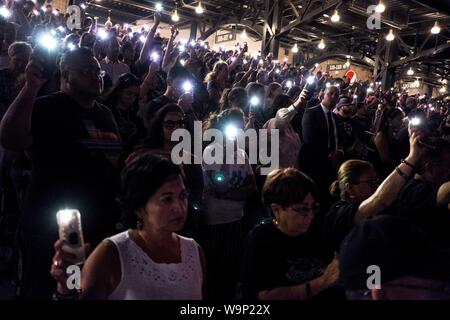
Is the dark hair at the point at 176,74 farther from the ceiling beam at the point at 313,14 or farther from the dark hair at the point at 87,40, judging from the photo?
the ceiling beam at the point at 313,14

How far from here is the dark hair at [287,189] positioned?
88.3 inches

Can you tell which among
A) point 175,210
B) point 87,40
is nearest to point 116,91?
point 175,210

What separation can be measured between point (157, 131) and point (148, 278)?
55.1 inches

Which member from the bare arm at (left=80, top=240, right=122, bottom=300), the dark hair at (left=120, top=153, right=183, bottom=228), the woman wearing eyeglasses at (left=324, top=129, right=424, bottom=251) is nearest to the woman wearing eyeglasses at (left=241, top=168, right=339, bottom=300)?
the woman wearing eyeglasses at (left=324, top=129, right=424, bottom=251)

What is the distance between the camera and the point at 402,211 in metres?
2.73

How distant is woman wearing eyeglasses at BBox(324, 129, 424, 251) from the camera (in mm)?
2381

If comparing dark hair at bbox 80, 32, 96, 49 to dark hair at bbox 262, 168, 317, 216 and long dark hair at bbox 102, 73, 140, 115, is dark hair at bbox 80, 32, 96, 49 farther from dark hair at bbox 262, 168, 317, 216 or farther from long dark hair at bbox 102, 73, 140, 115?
dark hair at bbox 262, 168, 317, 216

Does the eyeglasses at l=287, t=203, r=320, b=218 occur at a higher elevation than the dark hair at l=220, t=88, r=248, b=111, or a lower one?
lower

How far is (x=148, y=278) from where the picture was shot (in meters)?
1.69

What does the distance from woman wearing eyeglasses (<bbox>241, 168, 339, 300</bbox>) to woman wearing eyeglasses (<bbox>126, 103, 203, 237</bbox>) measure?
741 millimetres

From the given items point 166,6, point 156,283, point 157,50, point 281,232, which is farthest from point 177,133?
point 166,6

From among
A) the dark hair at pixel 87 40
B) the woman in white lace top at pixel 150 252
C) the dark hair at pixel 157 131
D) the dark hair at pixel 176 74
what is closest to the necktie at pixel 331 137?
the dark hair at pixel 176 74

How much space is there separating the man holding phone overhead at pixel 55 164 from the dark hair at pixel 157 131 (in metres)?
0.42

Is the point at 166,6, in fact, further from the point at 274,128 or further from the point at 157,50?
the point at 274,128
